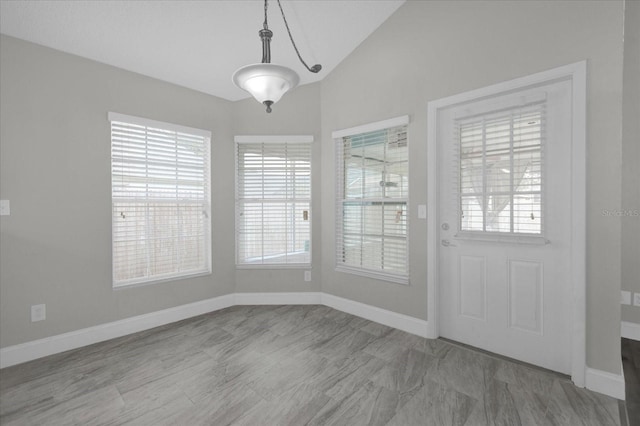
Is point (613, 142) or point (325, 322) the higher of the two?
point (613, 142)

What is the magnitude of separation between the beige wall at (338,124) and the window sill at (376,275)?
0.21 ft

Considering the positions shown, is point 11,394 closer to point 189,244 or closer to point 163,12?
point 189,244

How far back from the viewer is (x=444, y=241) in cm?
293

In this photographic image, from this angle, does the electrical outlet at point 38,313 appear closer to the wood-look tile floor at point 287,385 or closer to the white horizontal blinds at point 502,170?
the wood-look tile floor at point 287,385

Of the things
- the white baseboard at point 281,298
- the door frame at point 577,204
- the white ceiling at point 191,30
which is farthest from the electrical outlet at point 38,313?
the door frame at point 577,204

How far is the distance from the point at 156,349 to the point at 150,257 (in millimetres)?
970

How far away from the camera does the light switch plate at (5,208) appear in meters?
2.48

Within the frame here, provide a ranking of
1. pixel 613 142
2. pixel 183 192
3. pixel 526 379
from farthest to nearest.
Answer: pixel 183 192, pixel 526 379, pixel 613 142

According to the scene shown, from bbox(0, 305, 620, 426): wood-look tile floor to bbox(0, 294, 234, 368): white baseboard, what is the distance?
8 cm

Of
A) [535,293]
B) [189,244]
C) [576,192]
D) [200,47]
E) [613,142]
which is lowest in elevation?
[535,293]

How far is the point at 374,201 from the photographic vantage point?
3445mm

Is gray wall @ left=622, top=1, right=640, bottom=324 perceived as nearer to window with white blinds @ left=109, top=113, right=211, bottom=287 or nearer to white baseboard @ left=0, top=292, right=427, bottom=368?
white baseboard @ left=0, top=292, right=427, bottom=368

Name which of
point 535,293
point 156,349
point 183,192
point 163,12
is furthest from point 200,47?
point 535,293

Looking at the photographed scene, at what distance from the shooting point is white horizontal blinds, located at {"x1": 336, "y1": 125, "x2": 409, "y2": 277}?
3223 millimetres
